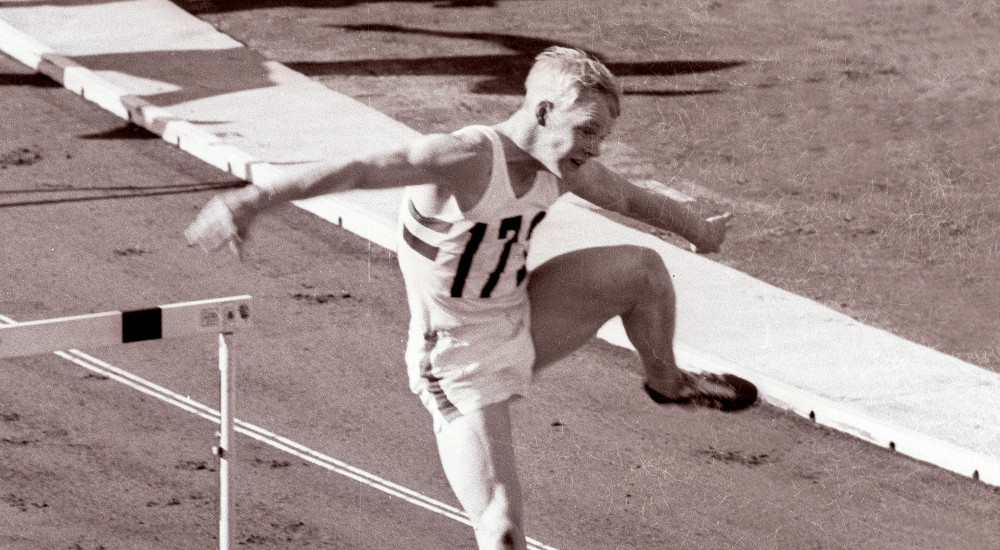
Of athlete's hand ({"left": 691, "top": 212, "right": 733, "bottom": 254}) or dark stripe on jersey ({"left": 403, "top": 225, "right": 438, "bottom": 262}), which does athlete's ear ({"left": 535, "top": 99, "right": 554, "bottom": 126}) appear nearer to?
dark stripe on jersey ({"left": 403, "top": 225, "right": 438, "bottom": 262})

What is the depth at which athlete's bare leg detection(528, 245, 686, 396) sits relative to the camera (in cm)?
561

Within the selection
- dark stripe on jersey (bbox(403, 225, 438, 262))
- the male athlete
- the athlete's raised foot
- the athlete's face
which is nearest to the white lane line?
the athlete's raised foot

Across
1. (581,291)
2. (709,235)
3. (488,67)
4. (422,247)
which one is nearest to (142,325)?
(422,247)

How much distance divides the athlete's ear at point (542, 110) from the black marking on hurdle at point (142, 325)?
158cm

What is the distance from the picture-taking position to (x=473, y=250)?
539 cm

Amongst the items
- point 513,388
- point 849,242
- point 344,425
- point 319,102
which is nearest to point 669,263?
point 849,242

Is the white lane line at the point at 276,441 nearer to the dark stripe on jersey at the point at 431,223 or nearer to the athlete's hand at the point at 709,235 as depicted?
the athlete's hand at the point at 709,235

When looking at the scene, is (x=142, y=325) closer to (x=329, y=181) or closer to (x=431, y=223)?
(x=431, y=223)

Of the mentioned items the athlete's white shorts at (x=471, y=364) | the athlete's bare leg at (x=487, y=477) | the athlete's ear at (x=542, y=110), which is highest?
the athlete's ear at (x=542, y=110)

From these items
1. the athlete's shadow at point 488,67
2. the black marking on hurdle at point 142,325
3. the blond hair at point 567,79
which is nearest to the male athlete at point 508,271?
the blond hair at point 567,79

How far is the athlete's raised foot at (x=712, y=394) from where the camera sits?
240 inches

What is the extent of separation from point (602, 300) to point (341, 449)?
313cm

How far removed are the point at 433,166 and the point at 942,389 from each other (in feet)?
16.9

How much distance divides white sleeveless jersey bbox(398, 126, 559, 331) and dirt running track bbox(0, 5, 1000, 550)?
2241 mm
